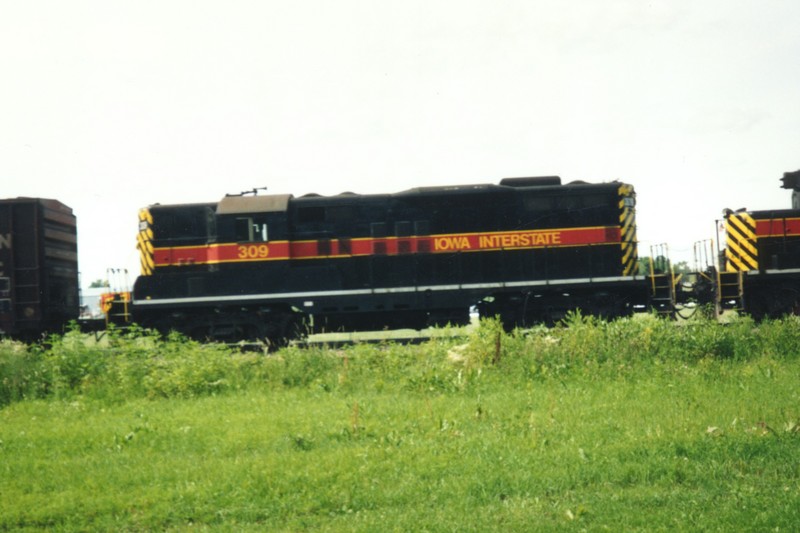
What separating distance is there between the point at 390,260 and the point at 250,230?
3.33 metres

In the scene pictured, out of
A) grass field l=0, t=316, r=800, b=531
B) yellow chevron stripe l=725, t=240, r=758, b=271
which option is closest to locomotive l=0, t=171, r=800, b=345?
yellow chevron stripe l=725, t=240, r=758, b=271

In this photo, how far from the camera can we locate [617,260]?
1688cm

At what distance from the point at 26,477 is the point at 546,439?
4547 millimetres

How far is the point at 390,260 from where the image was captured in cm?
1686

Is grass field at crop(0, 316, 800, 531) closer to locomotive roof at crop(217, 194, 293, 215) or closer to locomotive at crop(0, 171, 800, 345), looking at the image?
locomotive at crop(0, 171, 800, 345)

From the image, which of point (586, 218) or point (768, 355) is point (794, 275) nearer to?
point (586, 218)

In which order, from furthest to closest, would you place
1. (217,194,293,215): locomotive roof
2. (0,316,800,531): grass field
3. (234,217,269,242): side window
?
(234,217,269,242): side window → (217,194,293,215): locomotive roof → (0,316,800,531): grass field

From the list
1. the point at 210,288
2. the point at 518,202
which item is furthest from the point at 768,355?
the point at 210,288

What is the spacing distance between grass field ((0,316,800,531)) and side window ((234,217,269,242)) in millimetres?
5508

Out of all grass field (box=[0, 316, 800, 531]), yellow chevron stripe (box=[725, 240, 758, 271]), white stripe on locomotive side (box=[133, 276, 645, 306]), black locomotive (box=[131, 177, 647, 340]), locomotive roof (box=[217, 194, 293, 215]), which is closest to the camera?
grass field (box=[0, 316, 800, 531])

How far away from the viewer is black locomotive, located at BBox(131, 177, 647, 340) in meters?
16.6

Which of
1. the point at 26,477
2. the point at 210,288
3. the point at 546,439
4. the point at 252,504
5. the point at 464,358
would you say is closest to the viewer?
the point at 252,504

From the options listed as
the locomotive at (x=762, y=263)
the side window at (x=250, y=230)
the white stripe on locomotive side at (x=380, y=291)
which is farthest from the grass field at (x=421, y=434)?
the locomotive at (x=762, y=263)

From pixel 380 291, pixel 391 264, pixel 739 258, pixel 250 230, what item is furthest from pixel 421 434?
pixel 739 258
